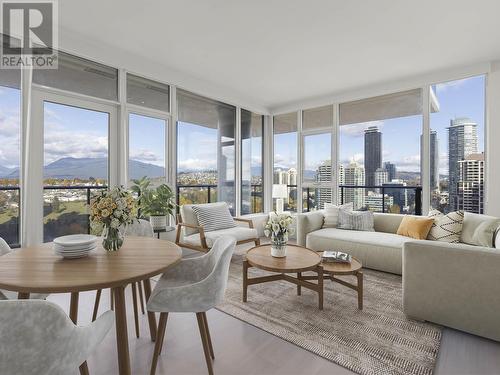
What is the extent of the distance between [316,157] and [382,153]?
126 centimetres

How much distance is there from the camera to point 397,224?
13.0 feet

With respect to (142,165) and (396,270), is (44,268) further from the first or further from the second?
(396,270)

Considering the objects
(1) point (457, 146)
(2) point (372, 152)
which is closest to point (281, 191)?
(2) point (372, 152)

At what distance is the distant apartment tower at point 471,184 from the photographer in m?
3.90

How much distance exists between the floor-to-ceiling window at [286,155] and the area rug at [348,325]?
3.03 meters

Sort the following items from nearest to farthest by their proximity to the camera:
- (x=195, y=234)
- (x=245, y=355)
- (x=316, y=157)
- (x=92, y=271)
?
1. (x=92, y=271)
2. (x=245, y=355)
3. (x=195, y=234)
4. (x=316, y=157)

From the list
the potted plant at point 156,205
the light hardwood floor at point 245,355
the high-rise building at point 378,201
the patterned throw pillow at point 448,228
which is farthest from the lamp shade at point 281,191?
the light hardwood floor at point 245,355

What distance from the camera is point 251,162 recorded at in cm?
587

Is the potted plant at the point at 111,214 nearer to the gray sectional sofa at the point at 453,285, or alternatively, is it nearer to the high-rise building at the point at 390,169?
the gray sectional sofa at the point at 453,285

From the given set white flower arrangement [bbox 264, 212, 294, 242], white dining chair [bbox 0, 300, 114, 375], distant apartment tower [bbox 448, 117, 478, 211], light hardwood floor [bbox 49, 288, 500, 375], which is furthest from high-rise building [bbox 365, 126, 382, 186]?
white dining chair [bbox 0, 300, 114, 375]

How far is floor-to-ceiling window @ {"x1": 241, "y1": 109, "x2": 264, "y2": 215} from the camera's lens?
568 cm

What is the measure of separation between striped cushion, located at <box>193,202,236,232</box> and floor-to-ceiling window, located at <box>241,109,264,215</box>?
4.75ft

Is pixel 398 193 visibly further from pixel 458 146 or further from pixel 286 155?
pixel 286 155

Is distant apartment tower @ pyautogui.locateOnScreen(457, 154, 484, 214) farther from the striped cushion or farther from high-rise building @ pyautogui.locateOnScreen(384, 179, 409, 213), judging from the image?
the striped cushion
